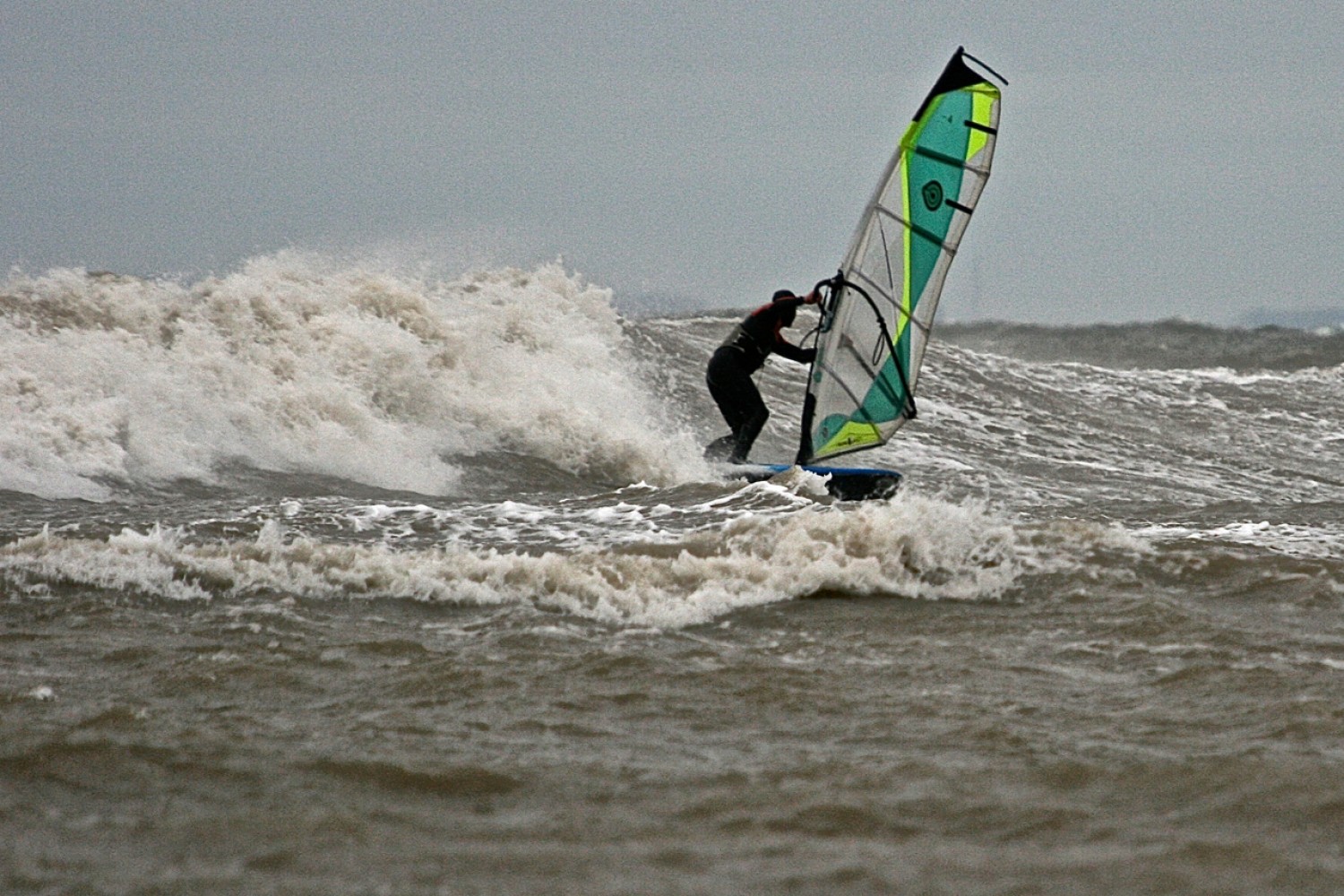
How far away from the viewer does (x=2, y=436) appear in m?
8.30

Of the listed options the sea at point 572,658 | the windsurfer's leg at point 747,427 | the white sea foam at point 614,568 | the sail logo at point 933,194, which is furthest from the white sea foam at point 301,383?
the sail logo at point 933,194

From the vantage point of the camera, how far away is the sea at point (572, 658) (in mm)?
3104

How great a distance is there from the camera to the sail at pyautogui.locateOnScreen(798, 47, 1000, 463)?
8.16m

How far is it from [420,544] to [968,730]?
3184mm

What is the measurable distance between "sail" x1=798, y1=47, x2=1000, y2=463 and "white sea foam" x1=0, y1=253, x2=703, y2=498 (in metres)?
1.96

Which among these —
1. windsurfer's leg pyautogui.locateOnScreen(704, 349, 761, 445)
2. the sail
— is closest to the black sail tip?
the sail

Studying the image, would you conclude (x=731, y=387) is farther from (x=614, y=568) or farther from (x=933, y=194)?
(x=614, y=568)

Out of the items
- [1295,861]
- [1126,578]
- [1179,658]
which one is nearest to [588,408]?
[1126,578]

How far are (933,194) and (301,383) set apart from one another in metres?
4.62

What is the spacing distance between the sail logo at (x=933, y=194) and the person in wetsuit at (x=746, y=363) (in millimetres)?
965

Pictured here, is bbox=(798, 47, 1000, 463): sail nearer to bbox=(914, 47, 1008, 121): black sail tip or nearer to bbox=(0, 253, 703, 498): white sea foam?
bbox=(914, 47, 1008, 121): black sail tip

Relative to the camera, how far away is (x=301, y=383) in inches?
412

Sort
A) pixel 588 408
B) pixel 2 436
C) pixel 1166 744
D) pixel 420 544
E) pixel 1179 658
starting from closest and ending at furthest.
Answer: pixel 1166 744
pixel 1179 658
pixel 420 544
pixel 2 436
pixel 588 408

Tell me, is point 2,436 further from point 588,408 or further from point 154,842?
point 154,842
